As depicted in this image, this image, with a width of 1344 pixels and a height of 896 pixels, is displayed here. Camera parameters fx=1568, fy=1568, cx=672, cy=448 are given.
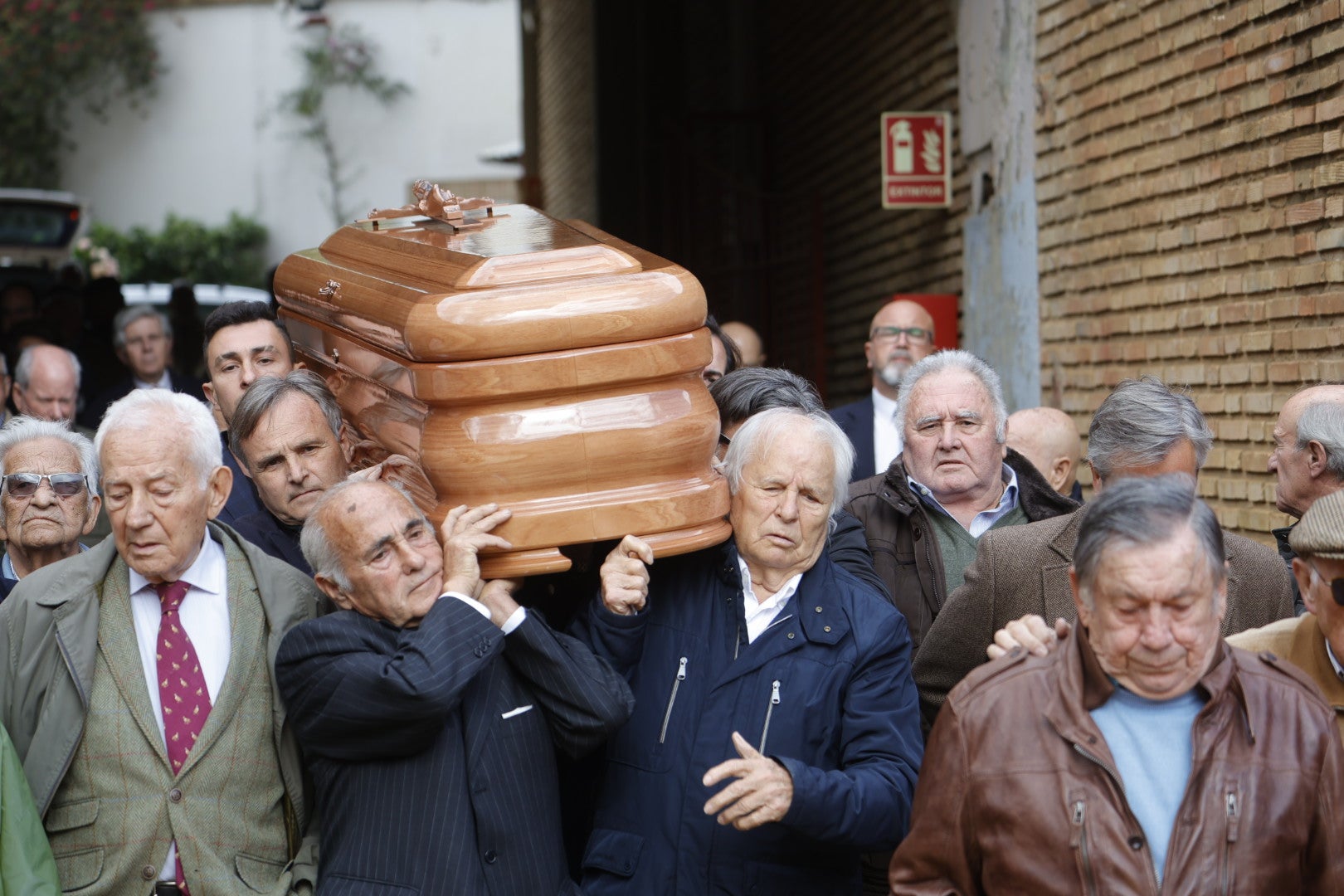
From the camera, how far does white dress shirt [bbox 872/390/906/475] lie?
618cm

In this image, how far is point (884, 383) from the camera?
6.48 meters

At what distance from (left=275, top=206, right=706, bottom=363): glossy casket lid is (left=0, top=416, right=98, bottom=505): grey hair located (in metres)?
1.05

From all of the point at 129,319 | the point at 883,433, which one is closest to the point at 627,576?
the point at 883,433

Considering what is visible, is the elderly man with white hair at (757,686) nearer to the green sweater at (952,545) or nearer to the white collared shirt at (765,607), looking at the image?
the white collared shirt at (765,607)

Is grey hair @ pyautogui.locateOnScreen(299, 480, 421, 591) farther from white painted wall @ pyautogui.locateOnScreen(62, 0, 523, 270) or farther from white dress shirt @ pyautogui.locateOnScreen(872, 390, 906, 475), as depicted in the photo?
white painted wall @ pyautogui.locateOnScreen(62, 0, 523, 270)

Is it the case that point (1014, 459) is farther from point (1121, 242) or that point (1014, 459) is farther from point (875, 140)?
point (875, 140)

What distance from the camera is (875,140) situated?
9.40m

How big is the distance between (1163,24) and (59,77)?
2532 cm

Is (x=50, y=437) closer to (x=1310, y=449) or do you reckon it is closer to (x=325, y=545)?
(x=325, y=545)

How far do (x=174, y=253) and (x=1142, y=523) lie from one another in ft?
85.3

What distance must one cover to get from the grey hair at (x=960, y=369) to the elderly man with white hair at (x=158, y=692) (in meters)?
1.88

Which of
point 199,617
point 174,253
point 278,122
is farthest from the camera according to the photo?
point 278,122

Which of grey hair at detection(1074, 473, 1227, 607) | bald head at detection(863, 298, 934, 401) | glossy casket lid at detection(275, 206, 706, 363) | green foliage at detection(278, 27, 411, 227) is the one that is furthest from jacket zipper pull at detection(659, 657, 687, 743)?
green foliage at detection(278, 27, 411, 227)

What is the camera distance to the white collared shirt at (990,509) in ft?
14.0
